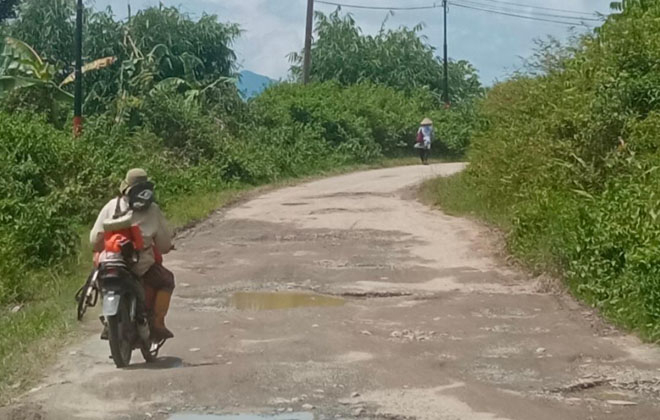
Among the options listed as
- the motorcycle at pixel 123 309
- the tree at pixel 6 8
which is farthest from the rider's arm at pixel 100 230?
the tree at pixel 6 8

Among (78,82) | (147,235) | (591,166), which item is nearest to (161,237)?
(147,235)

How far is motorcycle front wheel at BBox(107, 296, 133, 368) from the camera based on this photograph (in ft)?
27.3

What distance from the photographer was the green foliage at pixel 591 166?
1127 centimetres

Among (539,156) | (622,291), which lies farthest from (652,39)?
(622,291)

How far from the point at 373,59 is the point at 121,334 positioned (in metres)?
43.8

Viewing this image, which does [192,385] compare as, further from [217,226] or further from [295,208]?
[295,208]

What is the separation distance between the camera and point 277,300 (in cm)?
1248

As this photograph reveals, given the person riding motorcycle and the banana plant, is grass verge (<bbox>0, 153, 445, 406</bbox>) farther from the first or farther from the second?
the banana plant

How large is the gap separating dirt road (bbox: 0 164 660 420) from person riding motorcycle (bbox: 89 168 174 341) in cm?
52

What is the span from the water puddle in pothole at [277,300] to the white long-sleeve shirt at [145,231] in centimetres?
321

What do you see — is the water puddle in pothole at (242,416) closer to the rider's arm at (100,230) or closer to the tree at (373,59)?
the rider's arm at (100,230)

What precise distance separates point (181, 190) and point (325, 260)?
33.8ft

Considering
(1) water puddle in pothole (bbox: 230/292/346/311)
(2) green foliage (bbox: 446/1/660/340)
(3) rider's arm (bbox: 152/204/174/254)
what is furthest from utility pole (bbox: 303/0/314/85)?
(3) rider's arm (bbox: 152/204/174/254)

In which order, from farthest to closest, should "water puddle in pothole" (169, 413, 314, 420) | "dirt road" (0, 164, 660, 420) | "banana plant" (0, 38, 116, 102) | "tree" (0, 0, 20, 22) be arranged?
"tree" (0, 0, 20, 22) → "banana plant" (0, 38, 116, 102) → "dirt road" (0, 164, 660, 420) → "water puddle in pothole" (169, 413, 314, 420)
